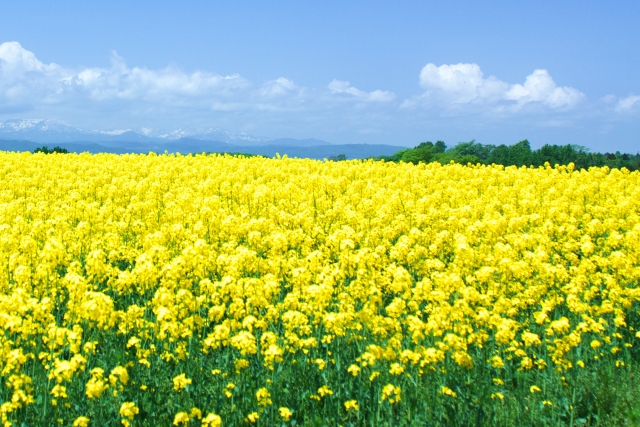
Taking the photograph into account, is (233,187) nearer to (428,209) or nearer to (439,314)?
(428,209)

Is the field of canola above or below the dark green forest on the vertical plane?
below

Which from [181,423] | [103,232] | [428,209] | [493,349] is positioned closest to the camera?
[181,423]

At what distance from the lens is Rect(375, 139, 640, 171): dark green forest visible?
38750 millimetres

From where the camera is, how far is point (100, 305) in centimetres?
600

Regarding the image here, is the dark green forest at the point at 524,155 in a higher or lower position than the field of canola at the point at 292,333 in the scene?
higher

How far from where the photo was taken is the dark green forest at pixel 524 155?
38750 millimetres

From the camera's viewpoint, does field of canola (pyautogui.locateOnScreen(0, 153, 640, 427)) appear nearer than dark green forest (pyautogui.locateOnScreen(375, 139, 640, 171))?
Yes

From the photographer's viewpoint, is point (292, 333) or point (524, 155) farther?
point (524, 155)

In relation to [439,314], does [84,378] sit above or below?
below

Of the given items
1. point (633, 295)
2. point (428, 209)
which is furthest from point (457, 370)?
point (428, 209)

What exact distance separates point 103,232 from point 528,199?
11.6 m

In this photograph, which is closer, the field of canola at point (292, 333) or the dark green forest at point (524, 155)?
the field of canola at point (292, 333)

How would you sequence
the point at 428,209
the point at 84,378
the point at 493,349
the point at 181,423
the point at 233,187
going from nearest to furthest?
the point at 181,423 < the point at 84,378 < the point at 493,349 < the point at 428,209 < the point at 233,187

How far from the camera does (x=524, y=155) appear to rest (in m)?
42.5
